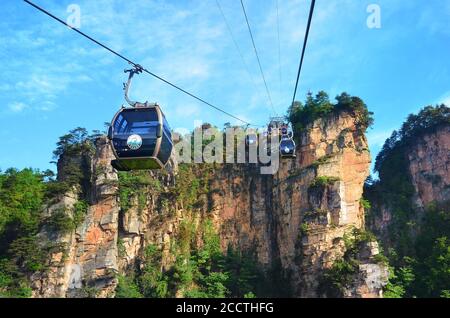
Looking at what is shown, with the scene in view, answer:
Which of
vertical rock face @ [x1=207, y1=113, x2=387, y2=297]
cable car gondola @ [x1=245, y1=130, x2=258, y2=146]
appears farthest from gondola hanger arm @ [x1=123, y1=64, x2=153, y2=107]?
cable car gondola @ [x1=245, y1=130, x2=258, y2=146]

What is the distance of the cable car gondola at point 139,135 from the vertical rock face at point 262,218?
25321 millimetres

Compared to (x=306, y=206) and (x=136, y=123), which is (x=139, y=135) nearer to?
(x=136, y=123)

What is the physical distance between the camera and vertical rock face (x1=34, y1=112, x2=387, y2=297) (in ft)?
120

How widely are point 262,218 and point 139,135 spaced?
109ft

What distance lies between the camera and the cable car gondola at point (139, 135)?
12281mm

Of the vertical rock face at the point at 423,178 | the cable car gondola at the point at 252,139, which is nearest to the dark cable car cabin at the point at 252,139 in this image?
the cable car gondola at the point at 252,139

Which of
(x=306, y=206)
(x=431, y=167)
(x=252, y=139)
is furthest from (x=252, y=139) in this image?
(x=431, y=167)

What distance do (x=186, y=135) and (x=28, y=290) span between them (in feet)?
62.9

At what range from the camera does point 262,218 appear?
44750 millimetres

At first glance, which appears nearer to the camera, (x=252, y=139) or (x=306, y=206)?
(x=306, y=206)

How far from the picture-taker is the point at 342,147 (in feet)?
134

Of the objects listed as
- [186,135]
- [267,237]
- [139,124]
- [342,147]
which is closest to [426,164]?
[342,147]

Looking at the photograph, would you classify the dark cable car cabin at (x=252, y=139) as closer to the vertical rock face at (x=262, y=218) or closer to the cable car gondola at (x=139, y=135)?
the vertical rock face at (x=262, y=218)
